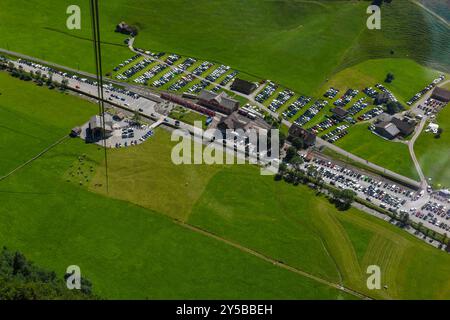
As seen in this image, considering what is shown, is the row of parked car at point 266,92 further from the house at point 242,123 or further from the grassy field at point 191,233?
the grassy field at point 191,233

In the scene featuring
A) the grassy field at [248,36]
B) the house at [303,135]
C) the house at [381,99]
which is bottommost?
the house at [303,135]

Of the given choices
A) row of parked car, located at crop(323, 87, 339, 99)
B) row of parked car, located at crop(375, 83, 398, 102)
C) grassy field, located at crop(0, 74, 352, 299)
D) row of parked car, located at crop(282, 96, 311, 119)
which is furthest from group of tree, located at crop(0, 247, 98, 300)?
row of parked car, located at crop(375, 83, 398, 102)

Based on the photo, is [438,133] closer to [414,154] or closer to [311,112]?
[414,154]

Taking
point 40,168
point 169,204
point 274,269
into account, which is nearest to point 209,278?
point 274,269

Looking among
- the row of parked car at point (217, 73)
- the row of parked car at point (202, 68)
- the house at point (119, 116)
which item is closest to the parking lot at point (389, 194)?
the row of parked car at point (217, 73)

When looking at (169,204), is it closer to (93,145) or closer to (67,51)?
(93,145)
